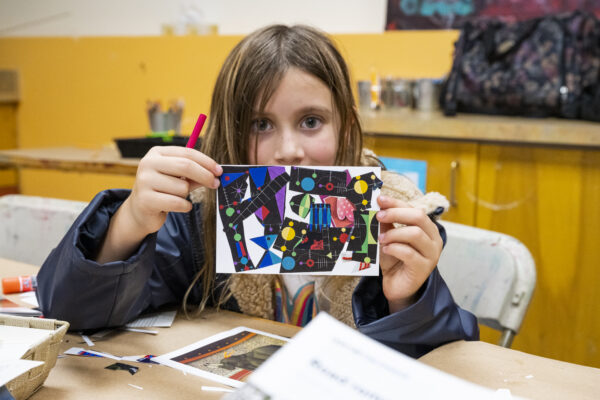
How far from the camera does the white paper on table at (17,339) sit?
0.63m

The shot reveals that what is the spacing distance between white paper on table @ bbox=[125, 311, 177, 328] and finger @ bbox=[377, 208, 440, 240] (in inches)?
14.7

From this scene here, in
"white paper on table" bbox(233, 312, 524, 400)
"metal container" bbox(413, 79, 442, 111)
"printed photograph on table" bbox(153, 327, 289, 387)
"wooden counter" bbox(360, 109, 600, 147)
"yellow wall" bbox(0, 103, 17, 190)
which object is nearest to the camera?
"white paper on table" bbox(233, 312, 524, 400)

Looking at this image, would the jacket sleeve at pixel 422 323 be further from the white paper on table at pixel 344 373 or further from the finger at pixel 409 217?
the white paper on table at pixel 344 373

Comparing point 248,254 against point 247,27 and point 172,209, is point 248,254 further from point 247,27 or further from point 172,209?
point 247,27

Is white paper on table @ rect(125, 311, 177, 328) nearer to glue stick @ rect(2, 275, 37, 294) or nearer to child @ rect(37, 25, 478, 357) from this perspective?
child @ rect(37, 25, 478, 357)

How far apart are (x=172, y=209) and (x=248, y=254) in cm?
12

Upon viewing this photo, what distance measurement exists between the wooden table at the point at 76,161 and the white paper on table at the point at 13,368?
174cm

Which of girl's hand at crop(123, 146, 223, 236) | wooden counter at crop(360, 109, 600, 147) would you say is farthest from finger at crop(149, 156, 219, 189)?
wooden counter at crop(360, 109, 600, 147)

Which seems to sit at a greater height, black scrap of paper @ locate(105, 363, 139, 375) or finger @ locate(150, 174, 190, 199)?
finger @ locate(150, 174, 190, 199)

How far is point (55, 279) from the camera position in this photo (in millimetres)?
832

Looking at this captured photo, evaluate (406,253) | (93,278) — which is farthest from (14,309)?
(406,253)

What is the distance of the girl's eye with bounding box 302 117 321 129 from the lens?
1.01 m

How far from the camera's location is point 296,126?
100 centimetres

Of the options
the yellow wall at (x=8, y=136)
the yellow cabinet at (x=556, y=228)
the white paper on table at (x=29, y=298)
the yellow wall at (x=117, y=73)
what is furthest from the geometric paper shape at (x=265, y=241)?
the yellow wall at (x=8, y=136)
